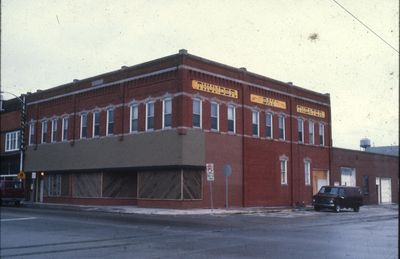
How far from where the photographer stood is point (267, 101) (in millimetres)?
40812

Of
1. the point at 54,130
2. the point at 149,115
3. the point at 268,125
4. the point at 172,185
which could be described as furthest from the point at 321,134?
the point at 54,130

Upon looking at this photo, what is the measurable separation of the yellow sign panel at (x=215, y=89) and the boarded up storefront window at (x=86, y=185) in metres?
11.6

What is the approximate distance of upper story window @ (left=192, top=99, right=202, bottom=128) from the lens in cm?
3431

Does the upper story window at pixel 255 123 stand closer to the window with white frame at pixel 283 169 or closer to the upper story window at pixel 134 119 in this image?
the window with white frame at pixel 283 169

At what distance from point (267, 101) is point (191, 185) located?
11.5m

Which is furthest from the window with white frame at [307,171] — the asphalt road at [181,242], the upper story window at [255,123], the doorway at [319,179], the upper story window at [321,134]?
the asphalt road at [181,242]

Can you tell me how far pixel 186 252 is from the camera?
12367mm

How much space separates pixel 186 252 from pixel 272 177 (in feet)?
94.0

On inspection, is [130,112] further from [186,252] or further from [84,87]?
[186,252]

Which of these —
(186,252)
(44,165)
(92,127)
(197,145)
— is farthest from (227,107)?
(186,252)

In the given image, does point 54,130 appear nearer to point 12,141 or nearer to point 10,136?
point 12,141

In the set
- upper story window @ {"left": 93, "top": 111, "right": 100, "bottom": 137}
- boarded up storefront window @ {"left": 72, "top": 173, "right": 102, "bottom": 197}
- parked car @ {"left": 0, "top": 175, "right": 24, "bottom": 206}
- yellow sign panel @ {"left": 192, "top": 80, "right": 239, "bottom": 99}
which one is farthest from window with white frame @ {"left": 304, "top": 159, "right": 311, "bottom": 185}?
parked car @ {"left": 0, "top": 175, "right": 24, "bottom": 206}

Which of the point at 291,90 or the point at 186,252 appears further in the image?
the point at 291,90

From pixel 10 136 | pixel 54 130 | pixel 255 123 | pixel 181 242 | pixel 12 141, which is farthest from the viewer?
pixel 10 136
